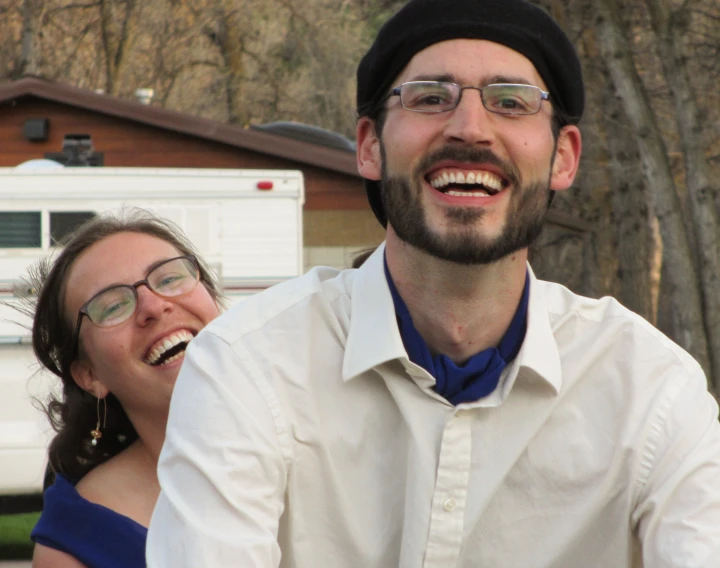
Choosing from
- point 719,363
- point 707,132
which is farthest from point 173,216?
point 707,132

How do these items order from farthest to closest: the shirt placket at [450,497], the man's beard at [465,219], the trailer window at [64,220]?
the trailer window at [64,220] < the man's beard at [465,219] < the shirt placket at [450,497]

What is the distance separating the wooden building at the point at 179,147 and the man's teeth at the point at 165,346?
10.9 m

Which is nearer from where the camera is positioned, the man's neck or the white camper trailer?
the man's neck

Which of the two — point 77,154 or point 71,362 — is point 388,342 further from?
point 77,154

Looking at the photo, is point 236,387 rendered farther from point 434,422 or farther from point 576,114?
point 576,114

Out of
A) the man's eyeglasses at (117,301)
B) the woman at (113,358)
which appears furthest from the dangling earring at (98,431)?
the man's eyeglasses at (117,301)

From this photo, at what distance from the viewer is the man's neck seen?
7.50 feet

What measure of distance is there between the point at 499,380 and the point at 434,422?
0.53 feet

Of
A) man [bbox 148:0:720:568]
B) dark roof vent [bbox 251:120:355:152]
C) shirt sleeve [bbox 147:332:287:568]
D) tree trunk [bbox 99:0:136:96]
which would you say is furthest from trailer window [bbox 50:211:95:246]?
tree trunk [bbox 99:0:136:96]

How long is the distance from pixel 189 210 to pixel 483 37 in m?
7.61

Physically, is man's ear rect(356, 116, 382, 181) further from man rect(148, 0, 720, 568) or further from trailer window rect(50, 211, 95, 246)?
trailer window rect(50, 211, 95, 246)

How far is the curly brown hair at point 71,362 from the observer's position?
342 cm

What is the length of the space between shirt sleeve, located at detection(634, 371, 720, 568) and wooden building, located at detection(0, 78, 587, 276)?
475 inches

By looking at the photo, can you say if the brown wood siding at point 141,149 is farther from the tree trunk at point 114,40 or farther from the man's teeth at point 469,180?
the man's teeth at point 469,180
